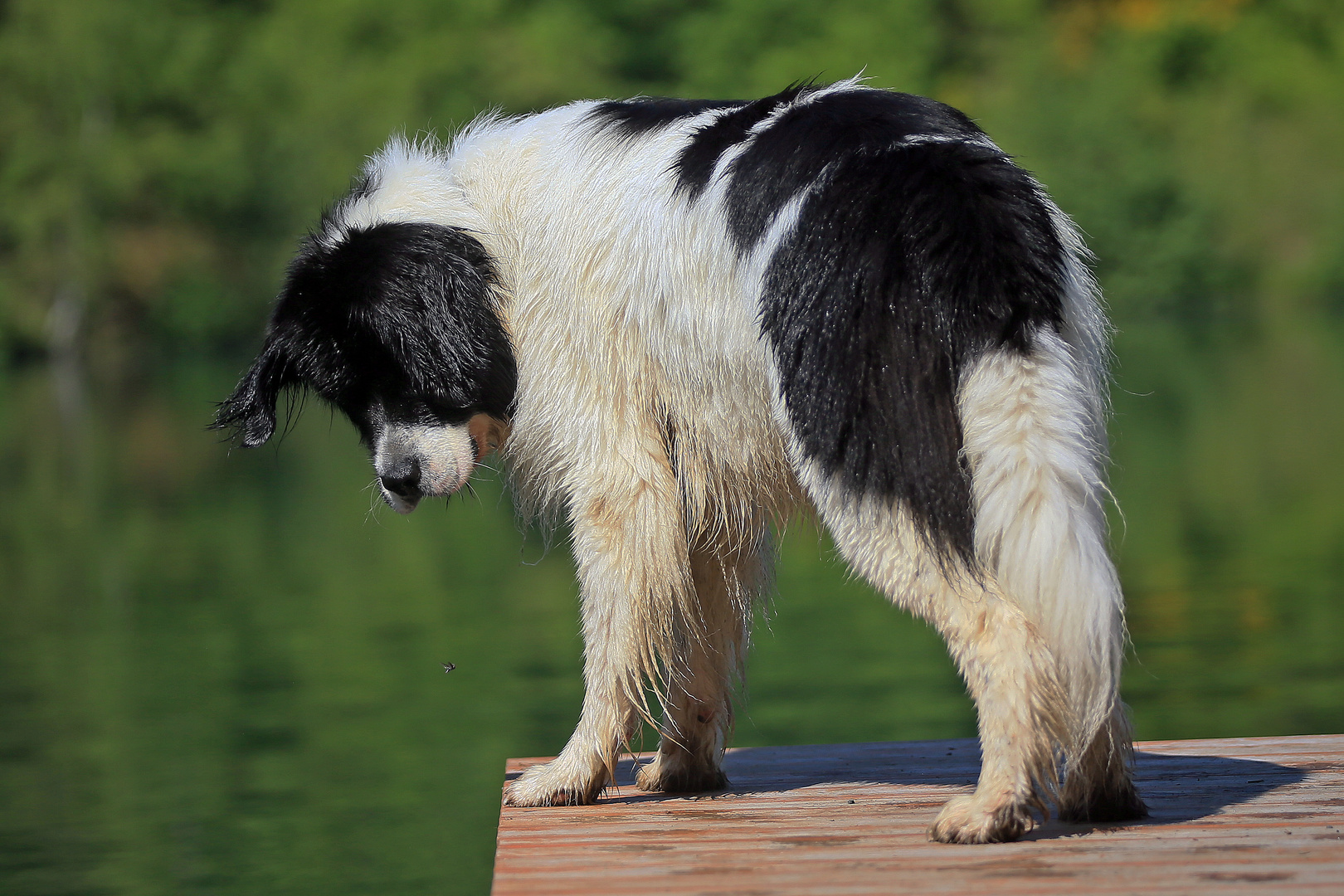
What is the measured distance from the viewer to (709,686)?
4379 mm

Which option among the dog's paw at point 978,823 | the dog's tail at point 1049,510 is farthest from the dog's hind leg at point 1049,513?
the dog's paw at point 978,823

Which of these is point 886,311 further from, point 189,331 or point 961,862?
point 189,331

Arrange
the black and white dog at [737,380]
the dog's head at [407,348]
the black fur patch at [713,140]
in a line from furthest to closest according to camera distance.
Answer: the dog's head at [407,348], the black fur patch at [713,140], the black and white dog at [737,380]

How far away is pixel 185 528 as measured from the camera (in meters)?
15.9

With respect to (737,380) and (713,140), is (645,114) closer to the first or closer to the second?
(713,140)

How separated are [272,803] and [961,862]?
211 inches

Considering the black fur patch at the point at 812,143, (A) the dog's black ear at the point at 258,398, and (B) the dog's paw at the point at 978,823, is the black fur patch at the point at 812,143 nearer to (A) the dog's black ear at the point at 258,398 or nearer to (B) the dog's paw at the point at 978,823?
(B) the dog's paw at the point at 978,823

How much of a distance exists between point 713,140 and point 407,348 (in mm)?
1023

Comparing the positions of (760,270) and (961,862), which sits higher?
(760,270)

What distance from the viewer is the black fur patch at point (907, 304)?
3.17m

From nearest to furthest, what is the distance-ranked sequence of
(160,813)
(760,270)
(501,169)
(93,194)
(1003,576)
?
(1003,576), (760,270), (501,169), (160,813), (93,194)

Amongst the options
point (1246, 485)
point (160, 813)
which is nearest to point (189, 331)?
point (1246, 485)

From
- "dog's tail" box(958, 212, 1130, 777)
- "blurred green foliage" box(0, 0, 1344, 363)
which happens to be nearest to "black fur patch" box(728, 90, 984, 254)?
"dog's tail" box(958, 212, 1130, 777)

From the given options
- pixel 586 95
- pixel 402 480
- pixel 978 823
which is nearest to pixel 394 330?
pixel 402 480
